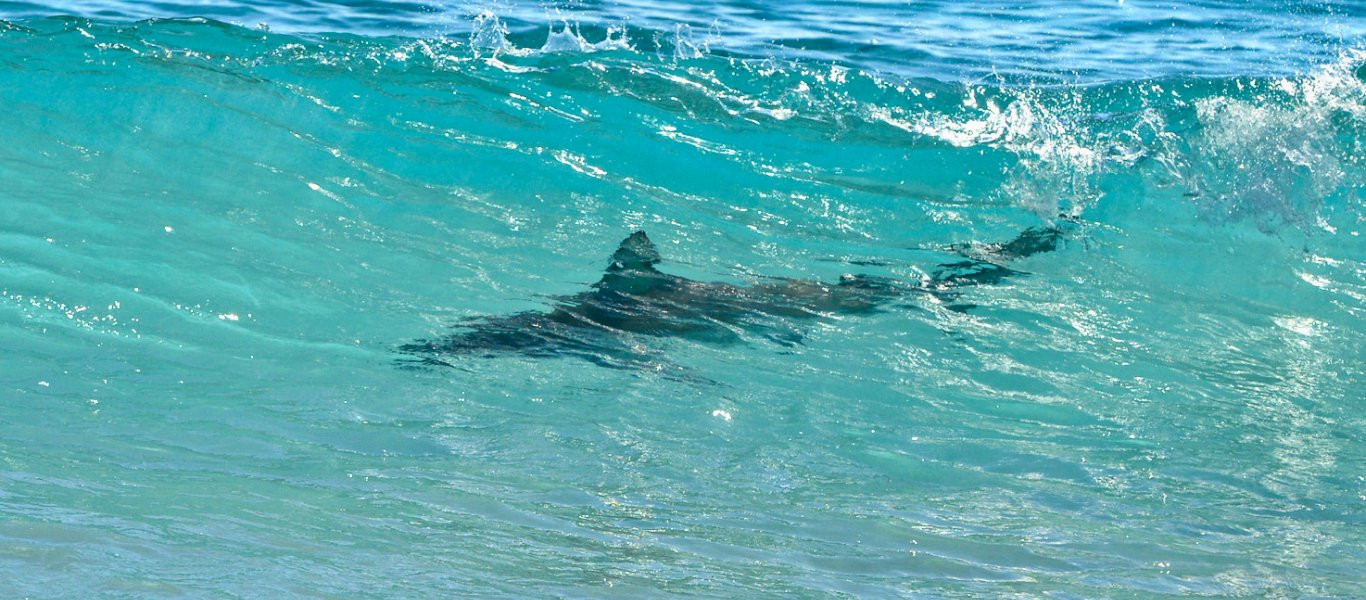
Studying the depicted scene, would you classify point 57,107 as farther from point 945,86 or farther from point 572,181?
point 945,86

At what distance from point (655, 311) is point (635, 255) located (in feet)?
2.69

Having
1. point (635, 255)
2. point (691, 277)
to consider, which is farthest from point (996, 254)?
point (635, 255)

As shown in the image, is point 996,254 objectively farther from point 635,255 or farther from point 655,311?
point 655,311

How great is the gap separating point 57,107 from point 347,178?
3.22 meters

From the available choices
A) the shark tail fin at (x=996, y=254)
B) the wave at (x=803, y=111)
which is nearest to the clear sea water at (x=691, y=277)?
the wave at (x=803, y=111)

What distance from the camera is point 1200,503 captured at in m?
5.05

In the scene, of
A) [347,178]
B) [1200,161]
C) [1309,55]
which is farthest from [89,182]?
[1309,55]

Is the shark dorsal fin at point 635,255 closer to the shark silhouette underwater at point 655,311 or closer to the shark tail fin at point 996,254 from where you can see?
the shark silhouette underwater at point 655,311

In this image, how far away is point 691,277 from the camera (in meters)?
7.61

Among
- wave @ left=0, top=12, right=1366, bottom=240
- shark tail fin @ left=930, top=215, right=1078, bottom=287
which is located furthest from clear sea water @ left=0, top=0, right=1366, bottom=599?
shark tail fin @ left=930, top=215, right=1078, bottom=287

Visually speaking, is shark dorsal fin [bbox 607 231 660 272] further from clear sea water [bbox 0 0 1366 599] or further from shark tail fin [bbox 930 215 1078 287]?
shark tail fin [bbox 930 215 1078 287]

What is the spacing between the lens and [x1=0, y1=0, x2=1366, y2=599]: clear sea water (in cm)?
427

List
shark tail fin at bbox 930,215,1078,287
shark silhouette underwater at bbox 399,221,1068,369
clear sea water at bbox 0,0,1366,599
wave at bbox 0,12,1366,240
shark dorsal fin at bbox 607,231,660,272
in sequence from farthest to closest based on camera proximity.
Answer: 1. wave at bbox 0,12,1366,240
2. shark tail fin at bbox 930,215,1078,287
3. shark dorsal fin at bbox 607,231,660,272
4. shark silhouette underwater at bbox 399,221,1068,369
5. clear sea water at bbox 0,0,1366,599

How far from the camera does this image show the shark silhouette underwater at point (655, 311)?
6371 millimetres
